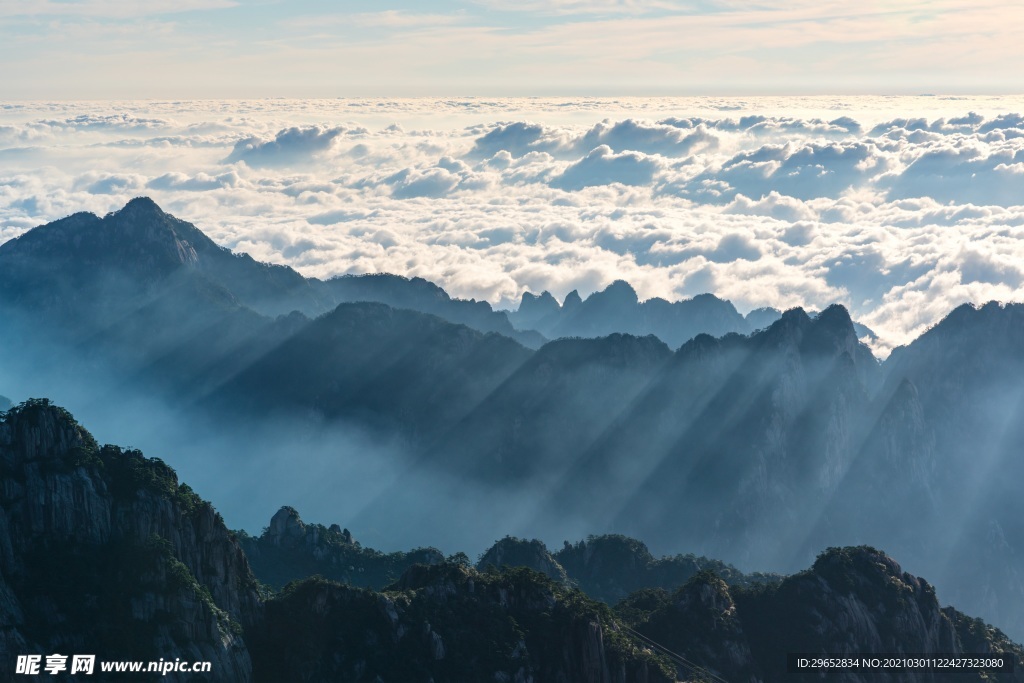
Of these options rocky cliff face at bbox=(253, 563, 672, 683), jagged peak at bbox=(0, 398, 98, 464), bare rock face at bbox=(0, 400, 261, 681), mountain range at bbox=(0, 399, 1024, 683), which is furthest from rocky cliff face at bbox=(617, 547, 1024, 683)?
jagged peak at bbox=(0, 398, 98, 464)

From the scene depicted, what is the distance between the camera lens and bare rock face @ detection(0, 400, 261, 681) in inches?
5659

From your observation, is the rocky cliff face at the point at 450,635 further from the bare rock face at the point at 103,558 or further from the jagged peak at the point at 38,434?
the jagged peak at the point at 38,434

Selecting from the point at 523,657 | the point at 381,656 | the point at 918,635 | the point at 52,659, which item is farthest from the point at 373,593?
the point at 918,635

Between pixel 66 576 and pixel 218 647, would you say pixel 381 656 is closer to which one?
pixel 218 647

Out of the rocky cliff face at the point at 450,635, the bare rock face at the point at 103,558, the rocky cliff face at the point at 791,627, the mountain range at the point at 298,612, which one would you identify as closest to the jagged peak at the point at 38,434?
the bare rock face at the point at 103,558

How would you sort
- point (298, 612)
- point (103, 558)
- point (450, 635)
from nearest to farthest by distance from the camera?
point (103, 558)
point (298, 612)
point (450, 635)

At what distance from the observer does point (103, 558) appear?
150750mm

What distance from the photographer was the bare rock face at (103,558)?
5659 inches

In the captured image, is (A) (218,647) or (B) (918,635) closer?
(A) (218,647)

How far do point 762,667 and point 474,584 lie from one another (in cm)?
4317

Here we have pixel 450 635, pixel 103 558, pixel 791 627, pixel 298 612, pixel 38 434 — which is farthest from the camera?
pixel 791 627

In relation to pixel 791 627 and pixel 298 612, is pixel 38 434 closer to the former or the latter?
pixel 298 612

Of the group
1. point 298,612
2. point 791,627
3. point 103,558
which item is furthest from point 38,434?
point 791,627

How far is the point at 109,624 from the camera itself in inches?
5728
